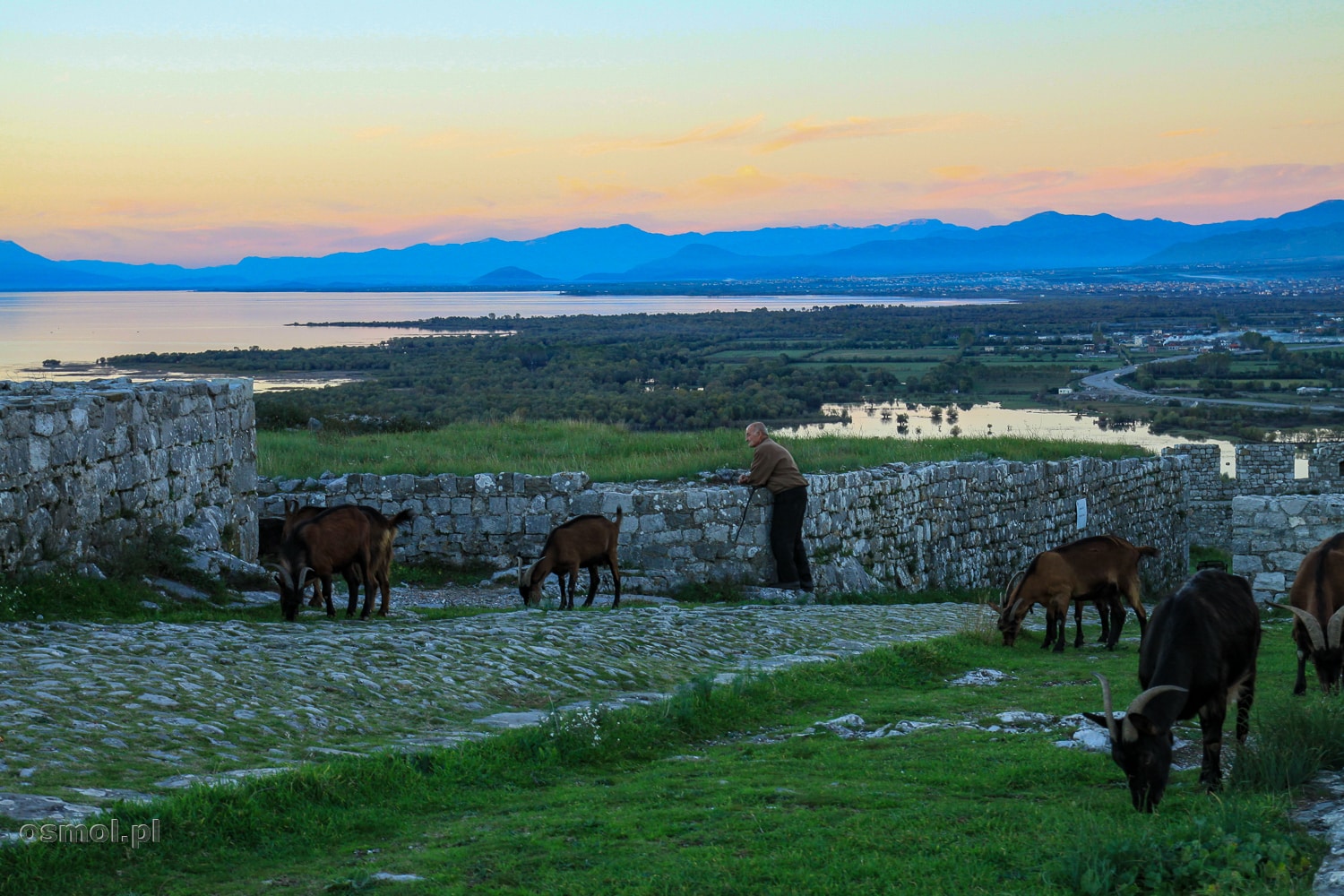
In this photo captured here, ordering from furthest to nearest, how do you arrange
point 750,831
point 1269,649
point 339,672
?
point 1269,649, point 339,672, point 750,831

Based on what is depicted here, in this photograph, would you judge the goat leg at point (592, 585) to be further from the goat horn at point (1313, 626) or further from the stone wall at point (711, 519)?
the goat horn at point (1313, 626)

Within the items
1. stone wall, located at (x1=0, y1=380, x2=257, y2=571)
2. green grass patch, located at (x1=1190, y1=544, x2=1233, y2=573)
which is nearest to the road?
green grass patch, located at (x1=1190, y1=544, x2=1233, y2=573)

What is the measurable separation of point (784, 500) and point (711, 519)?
3.49ft

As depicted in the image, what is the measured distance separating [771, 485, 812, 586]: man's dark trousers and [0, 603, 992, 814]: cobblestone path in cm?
396

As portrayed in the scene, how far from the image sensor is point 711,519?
16.9 metres

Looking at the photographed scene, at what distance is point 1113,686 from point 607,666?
159 inches

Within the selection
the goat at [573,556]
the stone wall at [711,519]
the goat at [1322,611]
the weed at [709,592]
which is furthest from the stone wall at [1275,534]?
the goat at [573,556]

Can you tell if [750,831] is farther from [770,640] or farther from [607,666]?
[770,640]

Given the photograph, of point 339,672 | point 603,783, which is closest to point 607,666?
point 339,672

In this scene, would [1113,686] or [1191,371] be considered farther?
[1191,371]

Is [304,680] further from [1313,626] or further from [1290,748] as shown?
[1313,626]

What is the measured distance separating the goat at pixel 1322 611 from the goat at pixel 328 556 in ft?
26.4

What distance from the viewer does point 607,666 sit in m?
9.88

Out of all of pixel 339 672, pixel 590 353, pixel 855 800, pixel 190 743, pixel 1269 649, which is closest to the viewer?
pixel 855 800
